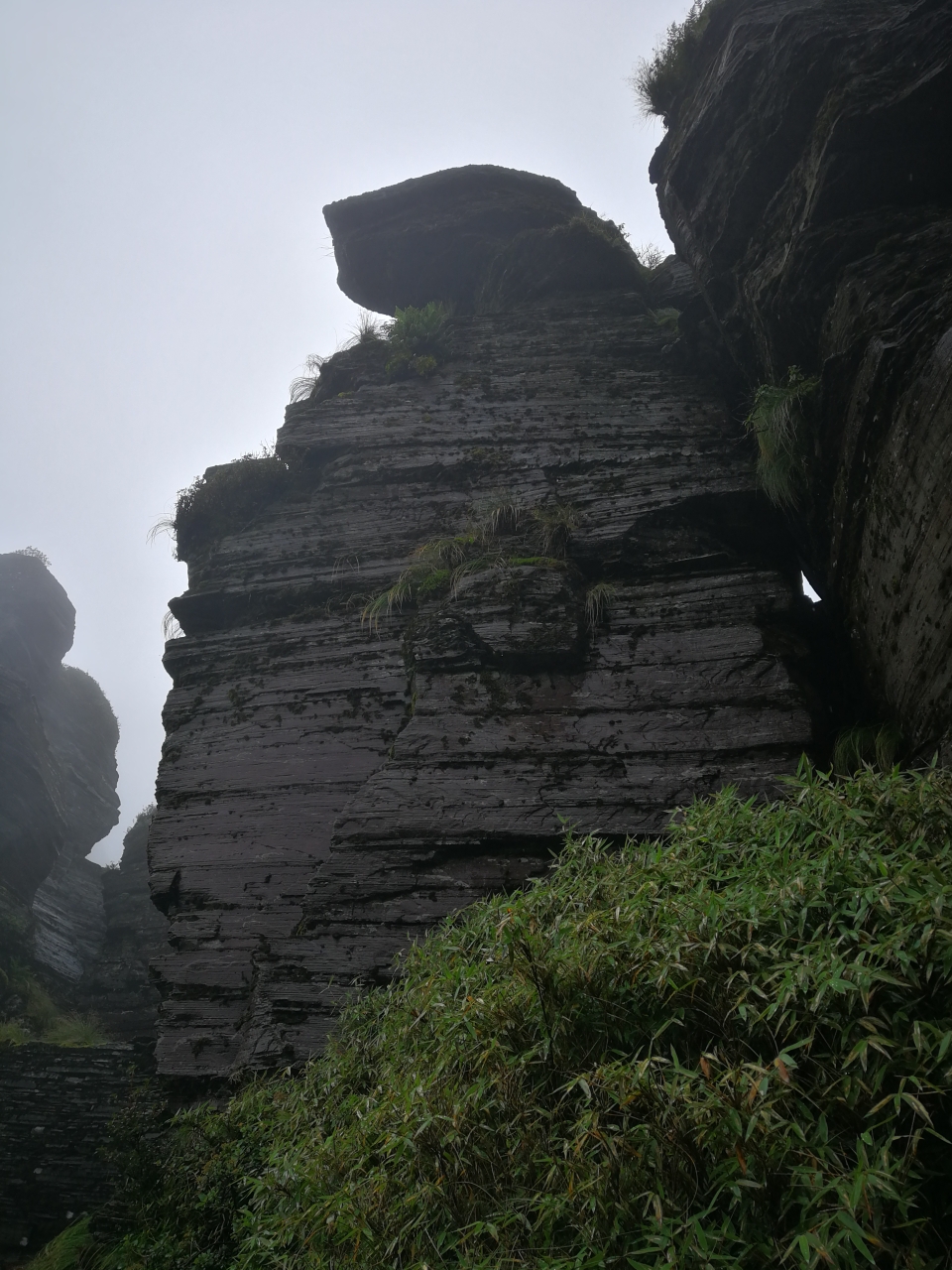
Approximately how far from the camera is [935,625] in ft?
Answer: 20.4

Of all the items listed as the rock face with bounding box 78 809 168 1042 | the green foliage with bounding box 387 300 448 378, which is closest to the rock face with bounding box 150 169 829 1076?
the green foliage with bounding box 387 300 448 378

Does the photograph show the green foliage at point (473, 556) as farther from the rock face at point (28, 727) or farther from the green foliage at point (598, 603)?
the rock face at point (28, 727)

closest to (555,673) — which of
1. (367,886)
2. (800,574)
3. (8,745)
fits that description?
(367,886)

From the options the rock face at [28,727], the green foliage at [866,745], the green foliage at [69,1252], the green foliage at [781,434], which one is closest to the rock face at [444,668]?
the green foliage at [866,745]

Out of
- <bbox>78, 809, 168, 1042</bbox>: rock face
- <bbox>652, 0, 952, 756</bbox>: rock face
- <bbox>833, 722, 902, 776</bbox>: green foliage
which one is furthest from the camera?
<bbox>78, 809, 168, 1042</bbox>: rock face

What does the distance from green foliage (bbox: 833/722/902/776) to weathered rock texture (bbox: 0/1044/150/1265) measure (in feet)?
27.0

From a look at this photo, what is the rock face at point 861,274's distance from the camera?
6.38 meters

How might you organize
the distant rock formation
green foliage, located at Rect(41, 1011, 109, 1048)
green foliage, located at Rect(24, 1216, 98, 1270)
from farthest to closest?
the distant rock formation, green foliage, located at Rect(41, 1011, 109, 1048), green foliage, located at Rect(24, 1216, 98, 1270)

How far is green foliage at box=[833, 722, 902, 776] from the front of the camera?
669 cm

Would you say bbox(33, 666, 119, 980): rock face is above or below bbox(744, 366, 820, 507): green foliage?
below

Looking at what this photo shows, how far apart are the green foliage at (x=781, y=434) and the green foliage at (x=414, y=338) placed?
18.6 feet

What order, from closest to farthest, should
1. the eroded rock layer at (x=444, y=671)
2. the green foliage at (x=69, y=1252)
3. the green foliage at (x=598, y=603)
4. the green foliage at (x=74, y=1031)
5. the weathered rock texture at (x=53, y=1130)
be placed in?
the green foliage at (x=69, y=1252), the eroded rock layer at (x=444, y=671), the weathered rock texture at (x=53, y=1130), the green foliage at (x=598, y=603), the green foliage at (x=74, y=1031)

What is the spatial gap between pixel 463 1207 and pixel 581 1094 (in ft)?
2.25

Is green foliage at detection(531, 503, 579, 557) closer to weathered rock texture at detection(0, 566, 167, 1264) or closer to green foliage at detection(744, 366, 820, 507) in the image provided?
green foliage at detection(744, 366, 820, 507)
